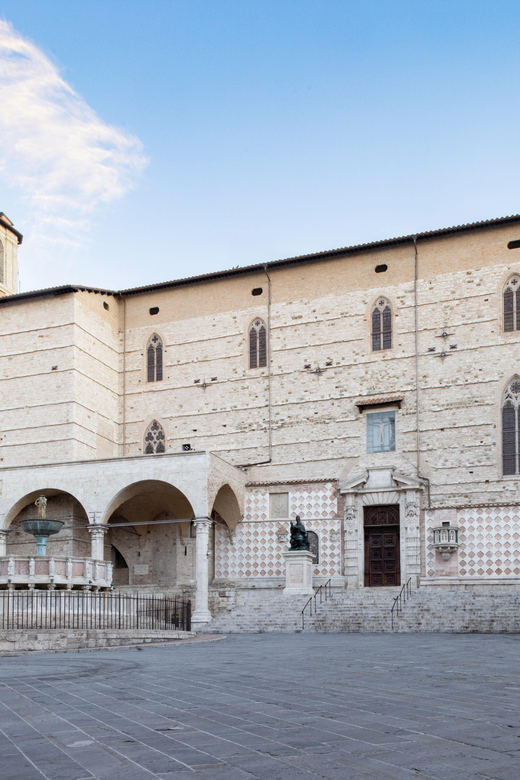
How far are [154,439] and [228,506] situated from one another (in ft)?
14.0

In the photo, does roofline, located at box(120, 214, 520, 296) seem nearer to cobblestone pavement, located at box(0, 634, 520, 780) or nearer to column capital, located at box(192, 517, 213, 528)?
column capital, located at box(192, 517, 213, 528)

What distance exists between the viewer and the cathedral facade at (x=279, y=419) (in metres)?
28.0

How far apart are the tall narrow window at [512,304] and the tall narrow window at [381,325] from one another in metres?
3.65

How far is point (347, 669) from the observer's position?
37.7 ft

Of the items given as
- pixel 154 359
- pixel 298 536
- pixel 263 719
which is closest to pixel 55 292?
pixel 154 359

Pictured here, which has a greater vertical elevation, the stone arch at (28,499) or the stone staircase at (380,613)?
the stone arch at (28,499)

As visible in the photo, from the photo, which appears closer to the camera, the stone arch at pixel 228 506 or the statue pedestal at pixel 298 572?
the statue pedestal at pixel 298 572

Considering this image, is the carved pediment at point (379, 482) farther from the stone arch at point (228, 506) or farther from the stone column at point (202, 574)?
the stone column at point (202, 574)

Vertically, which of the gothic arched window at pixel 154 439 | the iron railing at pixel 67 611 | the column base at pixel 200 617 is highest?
the gothic arched window at pixel 154 439

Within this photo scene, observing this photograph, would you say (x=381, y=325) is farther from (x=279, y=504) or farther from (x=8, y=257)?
(x=8, y=257)

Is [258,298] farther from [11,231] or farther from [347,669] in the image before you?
[347,669]

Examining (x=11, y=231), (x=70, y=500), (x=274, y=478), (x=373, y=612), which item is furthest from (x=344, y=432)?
(x=11, y=231)

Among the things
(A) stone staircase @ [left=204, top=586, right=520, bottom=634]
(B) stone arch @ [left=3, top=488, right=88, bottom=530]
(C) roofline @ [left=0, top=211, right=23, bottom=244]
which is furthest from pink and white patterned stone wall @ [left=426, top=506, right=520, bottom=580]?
(C) roofline @ [left=0, top=211, right=23, bottom=244]

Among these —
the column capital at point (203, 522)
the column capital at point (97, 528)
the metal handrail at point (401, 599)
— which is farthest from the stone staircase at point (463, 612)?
the column capital at point (97, 528)
